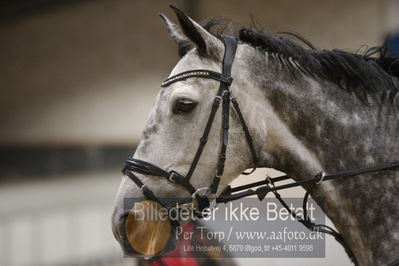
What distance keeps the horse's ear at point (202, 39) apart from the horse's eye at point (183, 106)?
0.67ft

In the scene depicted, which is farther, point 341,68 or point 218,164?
point 341,68

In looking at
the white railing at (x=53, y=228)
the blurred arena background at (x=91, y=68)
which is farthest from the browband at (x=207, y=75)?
the blurred arena background at (x=91, y=68)

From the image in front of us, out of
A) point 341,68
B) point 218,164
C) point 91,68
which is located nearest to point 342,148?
point 341,68

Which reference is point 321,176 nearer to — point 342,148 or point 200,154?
point 342,148

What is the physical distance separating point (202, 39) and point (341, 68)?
0.54 metres

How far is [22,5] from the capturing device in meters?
7.61

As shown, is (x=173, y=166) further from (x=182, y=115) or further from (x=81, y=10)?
(x=81, y=10)

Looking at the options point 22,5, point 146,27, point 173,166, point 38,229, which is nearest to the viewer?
point 173,166

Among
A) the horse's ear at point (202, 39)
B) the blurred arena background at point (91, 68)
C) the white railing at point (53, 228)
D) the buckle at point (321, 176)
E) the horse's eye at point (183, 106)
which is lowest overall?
the white railing at point (53, 228)

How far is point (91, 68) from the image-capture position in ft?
26.1

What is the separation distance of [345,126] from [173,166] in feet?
2.15

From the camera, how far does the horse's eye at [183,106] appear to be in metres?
1.93

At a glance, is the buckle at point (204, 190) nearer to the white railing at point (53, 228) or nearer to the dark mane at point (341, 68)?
the dark mane at point (341, 68)

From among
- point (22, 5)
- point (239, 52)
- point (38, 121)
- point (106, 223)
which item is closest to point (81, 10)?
point (22, 5)
